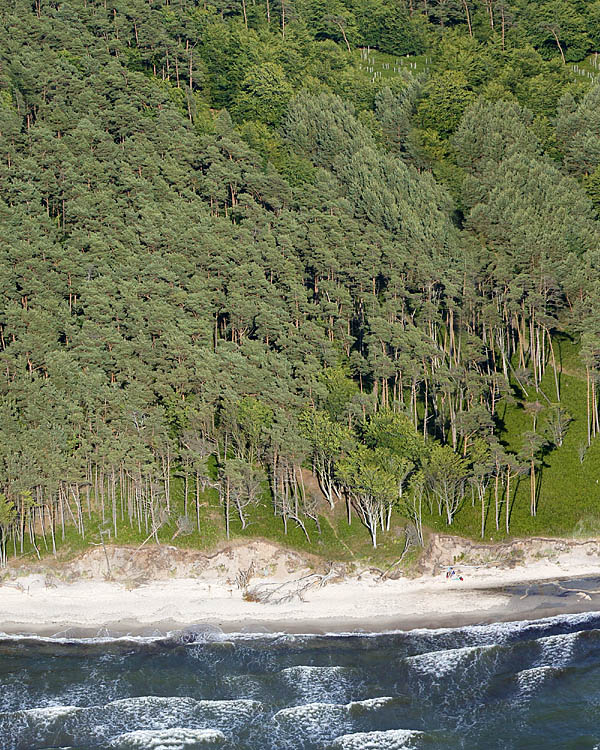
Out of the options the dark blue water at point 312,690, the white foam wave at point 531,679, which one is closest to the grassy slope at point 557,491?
the dark blue water at point 312,690

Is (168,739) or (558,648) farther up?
(558,648)

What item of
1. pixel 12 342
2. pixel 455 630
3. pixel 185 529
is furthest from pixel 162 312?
pixel 455 630

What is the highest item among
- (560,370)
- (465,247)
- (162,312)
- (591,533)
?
(465,247)

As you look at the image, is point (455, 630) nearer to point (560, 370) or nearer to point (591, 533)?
point (591, 533)

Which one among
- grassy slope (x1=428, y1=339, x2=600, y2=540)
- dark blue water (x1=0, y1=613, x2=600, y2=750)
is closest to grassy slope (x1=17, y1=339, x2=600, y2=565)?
grassy slope (x1=428, y1=339, x2=600, y2=540)

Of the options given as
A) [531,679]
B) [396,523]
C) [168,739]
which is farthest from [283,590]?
[531,679]

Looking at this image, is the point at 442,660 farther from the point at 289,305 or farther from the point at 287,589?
the point at 289,305

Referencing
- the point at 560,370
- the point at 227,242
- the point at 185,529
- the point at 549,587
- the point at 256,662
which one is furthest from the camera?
the point at 227,242
